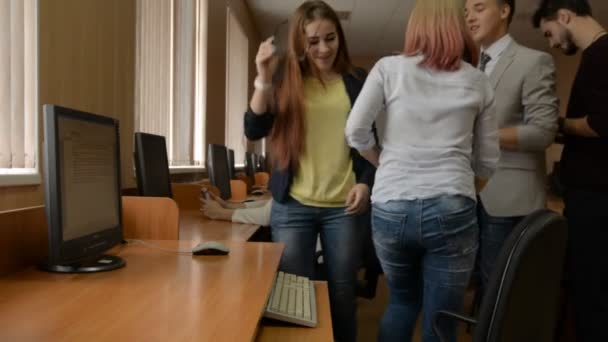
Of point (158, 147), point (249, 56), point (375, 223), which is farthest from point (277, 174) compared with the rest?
point (249, 56)

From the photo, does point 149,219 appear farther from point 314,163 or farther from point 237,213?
point 237,213

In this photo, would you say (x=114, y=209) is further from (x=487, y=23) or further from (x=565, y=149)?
(x=565, y=149)

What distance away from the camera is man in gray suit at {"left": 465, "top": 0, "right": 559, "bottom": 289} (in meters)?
1.66

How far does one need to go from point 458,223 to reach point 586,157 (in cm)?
71

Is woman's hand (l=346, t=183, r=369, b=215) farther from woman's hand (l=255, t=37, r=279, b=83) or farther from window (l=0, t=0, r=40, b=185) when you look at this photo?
window (l=0, t=0, r=40, b=185)

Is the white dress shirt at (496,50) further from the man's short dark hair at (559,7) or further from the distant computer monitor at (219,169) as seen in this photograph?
the distant computer monitor at (219,169)

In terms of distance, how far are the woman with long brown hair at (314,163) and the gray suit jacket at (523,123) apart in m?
0.41

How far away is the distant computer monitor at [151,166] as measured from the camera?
6.43 feet

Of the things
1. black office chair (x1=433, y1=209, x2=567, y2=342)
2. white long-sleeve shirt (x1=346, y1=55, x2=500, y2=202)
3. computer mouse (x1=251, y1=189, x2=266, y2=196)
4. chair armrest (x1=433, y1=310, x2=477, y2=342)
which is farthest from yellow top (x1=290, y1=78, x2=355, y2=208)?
computer mouse (x1=251, y1=189, x2=266, y2=196)

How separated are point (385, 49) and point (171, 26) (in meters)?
5.82

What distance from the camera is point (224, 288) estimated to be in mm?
1099

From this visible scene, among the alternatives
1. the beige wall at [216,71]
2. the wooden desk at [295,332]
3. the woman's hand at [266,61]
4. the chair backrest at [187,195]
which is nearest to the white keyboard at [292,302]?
the wooden desk at [295,332]

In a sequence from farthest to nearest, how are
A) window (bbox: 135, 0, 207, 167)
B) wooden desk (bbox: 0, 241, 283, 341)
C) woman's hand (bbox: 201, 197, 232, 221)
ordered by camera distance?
window (bbox: 135, 0, 207, 167), woman's hand (bbox: 201, 197, 232, 221), wooden desk (bbox: 0, 241, 283, 341)

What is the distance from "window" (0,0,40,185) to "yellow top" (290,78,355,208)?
33.2 inches
